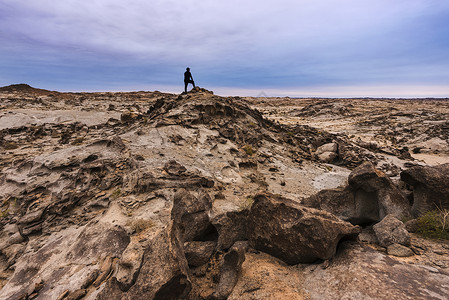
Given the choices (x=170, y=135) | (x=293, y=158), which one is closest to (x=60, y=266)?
(x=170, y=135)

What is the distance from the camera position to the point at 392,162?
12.0 meters

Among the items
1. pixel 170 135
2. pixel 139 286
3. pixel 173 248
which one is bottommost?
pixel 139 286

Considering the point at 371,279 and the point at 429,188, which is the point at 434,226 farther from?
the point at 371,279

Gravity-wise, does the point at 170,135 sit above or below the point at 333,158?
above

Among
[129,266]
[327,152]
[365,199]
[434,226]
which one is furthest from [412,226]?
[327,152]

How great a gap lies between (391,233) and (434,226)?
2.86ft

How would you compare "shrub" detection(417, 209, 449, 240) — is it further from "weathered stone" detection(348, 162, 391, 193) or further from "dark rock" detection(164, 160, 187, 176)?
"dark rock" detection(164, 160, 187, 176)

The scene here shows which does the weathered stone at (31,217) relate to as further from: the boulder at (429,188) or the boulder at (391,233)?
the boulder at (429,188)

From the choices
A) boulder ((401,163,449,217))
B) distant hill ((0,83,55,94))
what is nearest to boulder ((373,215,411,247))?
boulder ((401,163,449,217))

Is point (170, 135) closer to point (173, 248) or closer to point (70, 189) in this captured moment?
point (70, 189)

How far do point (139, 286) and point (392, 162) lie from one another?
1399 cm

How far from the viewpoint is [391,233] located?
357cm

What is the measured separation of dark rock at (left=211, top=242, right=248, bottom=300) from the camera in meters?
3.05

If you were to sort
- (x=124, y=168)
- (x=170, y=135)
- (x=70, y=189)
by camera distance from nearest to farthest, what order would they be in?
1. (x=70, y=189)
2. (x=124, y=168)
3. (x=170, y=135)
